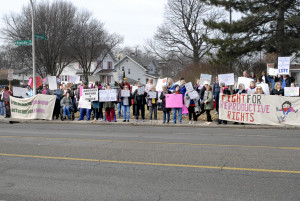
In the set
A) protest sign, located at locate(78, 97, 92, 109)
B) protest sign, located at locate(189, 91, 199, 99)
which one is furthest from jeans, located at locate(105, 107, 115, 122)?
protest sign, located at locate(189, 91, 199, 99)

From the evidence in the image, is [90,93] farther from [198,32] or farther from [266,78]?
[198,32]

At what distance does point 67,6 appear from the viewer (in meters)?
48.4

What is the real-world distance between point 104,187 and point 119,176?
705mm

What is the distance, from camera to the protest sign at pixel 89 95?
59.1ft

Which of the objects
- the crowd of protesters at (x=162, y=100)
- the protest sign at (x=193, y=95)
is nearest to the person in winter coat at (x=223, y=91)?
the crowd of protesters at (x=162, y=100)

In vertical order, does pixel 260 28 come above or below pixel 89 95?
above

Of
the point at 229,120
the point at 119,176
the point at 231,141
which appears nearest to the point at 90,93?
the point at 229,120

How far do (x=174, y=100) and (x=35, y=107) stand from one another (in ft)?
28.4

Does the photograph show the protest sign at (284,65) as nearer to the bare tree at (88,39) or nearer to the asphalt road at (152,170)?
the asphalt road at (152,170)

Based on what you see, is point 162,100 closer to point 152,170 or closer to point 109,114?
point 109,114

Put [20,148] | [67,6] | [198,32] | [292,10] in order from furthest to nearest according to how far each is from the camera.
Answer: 1. [198,32]
2. [67,6]
3. [292,10]
4. [20,148]

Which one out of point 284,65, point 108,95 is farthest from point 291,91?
point 108,95

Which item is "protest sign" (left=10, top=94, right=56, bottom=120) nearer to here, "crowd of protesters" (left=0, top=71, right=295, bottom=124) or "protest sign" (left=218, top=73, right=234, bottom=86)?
"crowd of protesters" (left=0, top=71, right=295, bottom=124)

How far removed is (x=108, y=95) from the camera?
1775 cm
